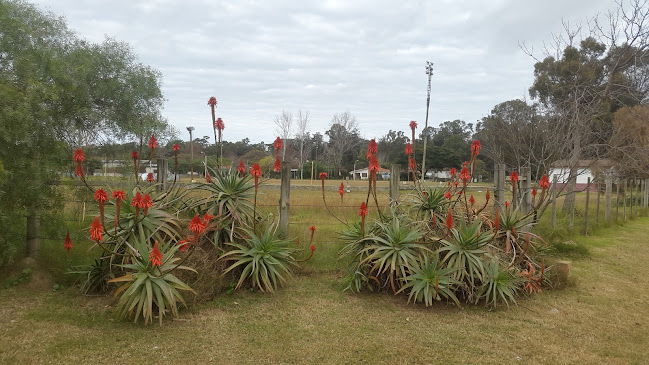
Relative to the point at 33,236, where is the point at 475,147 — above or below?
above

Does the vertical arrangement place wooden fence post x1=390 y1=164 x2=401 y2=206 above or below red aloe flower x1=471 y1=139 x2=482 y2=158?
below

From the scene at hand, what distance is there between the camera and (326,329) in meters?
4.50

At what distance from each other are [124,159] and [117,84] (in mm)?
1293

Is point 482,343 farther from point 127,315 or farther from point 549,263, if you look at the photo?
point 127,315

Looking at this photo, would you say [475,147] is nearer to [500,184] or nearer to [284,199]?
[500,184]

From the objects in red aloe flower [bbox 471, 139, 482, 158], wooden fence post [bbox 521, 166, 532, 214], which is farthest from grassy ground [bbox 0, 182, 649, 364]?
wooden fence post [bbox 521, 166, 532, 214]

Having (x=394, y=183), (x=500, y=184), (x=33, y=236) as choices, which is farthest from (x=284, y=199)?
(x=500, y=184)

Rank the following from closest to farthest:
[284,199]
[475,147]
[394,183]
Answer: [475,147] → [284,199] → [394,183]

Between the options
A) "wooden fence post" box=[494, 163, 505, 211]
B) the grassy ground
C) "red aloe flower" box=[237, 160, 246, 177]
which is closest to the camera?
the grassy ground

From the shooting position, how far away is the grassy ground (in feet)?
12.5

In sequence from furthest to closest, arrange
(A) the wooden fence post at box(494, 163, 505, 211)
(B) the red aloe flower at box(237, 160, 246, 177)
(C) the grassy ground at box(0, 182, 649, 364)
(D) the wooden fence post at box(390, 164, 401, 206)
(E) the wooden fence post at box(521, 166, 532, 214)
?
(E) the wooden fence post at box(521, 166, 532, 214) < (A) the wooden fence post at box(494, 163, 505, 211) < (D) the wooden fence post at box(390, 164, 401, 206) < (B) the red aloe flower at box(237, 160, 246, 177) < (C) the grassy ground at box(0, 182, 649, 364)

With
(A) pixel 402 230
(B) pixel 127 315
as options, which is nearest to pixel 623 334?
(A) pixel 402 230

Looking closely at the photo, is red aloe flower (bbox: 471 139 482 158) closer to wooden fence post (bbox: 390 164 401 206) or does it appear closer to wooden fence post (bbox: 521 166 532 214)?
wooden fence post (bbox: 390 164 401 206)

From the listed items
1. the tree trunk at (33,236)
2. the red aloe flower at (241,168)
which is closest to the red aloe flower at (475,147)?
the red aloe flower at (241,168)
